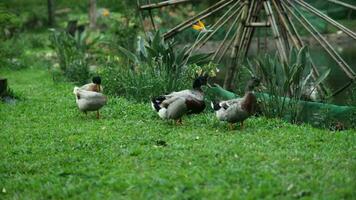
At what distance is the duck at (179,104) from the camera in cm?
859

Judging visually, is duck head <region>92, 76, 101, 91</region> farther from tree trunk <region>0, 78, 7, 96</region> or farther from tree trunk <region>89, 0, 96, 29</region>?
tree trunk <region>89, 0, 96, 29</region>

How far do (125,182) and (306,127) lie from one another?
3.45 metres

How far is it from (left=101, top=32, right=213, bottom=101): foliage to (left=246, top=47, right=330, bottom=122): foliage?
168 centimetres

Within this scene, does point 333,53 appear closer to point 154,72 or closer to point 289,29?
point 289,29

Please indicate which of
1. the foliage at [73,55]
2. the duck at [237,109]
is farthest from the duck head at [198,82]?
the foliage at [73,55]

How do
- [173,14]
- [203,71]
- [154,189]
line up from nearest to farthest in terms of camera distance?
[154,189] → [203,71] → [173,14]

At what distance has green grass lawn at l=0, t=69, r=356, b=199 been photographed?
5719mm

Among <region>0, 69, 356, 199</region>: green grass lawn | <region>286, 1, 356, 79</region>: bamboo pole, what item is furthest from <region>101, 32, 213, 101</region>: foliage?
<region>286, 1, 356, 79</region>: bamboo pole

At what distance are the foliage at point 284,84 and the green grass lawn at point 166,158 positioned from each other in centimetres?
47

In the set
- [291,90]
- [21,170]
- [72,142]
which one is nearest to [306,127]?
[291,90]

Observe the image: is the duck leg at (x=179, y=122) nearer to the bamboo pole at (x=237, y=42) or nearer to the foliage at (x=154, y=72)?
the foliage at (x=154, y=72)

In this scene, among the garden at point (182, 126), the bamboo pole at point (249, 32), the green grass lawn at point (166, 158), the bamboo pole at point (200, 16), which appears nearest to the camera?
the green grass lawn at point (166, 158)

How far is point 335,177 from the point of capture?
583 cm

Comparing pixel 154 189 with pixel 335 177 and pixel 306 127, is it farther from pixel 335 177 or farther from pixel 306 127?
pixel 306 127
